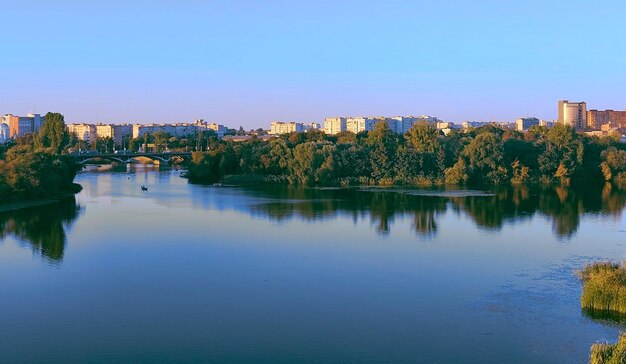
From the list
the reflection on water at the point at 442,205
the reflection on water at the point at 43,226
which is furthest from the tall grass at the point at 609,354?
the reflection on water at the point at 43,226

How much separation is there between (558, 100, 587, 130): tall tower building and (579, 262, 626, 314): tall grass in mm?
76384

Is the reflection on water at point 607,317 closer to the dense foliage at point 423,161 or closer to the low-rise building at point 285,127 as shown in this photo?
the dense foliage at point 423,161

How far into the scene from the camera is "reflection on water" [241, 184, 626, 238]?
19094 mm

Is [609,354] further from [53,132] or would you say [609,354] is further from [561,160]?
[53,132]

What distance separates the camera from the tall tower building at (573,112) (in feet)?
272

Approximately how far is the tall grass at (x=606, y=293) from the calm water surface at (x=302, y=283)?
12.0 inches

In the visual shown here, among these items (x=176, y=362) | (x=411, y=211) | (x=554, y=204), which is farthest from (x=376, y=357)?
(x=554, y=204)

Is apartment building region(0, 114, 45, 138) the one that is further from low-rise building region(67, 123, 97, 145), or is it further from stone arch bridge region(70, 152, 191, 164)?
stone arch bridge region(70, 152, 191, 164)

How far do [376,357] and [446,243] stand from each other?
748cm

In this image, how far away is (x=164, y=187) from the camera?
30.6m

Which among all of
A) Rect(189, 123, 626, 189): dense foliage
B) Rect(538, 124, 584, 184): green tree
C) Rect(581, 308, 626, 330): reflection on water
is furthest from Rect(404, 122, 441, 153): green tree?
Rect(581, 308, 626, 330): reflection on water

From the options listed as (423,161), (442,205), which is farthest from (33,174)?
(423,161)

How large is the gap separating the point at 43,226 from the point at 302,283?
893 cm

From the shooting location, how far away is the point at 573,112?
273 ft
